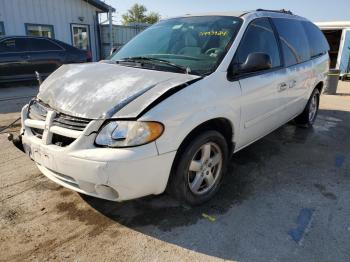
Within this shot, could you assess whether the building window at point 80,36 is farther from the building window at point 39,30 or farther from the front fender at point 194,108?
the front fender at point 194,108

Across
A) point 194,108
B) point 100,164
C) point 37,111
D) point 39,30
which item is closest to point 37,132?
point 37,111

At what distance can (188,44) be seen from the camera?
138 inches

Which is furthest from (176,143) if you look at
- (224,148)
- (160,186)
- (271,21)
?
(271,21)

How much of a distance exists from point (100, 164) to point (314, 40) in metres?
4.73

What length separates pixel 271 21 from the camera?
4078mm

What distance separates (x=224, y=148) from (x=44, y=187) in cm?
198

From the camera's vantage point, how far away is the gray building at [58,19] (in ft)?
41.4

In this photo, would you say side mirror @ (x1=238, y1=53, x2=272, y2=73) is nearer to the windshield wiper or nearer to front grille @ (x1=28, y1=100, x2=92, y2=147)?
the windshield wiper

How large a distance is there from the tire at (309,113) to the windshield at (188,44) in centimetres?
281

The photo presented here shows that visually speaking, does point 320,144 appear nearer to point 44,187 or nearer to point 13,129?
point 44,187

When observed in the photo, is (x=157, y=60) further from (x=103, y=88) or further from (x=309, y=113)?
(x=309, y=113)

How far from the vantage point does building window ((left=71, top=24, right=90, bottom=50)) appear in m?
15.1

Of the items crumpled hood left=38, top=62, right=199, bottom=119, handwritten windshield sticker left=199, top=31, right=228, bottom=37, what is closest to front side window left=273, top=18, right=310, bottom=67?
handwritten windshield sticker left=199, top=31, right=228, bottom=37

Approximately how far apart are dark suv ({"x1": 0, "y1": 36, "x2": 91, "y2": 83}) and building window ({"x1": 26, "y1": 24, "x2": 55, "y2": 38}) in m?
3.39
